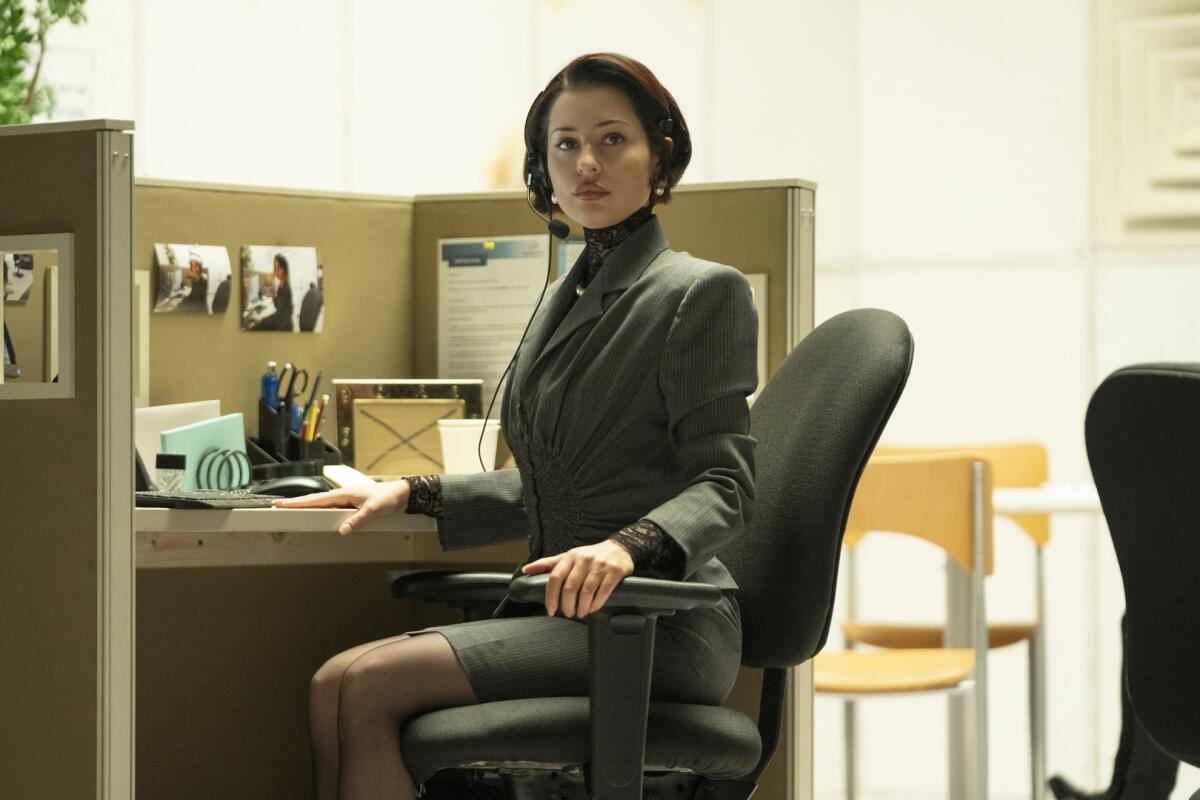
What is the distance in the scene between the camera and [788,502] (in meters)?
1.62

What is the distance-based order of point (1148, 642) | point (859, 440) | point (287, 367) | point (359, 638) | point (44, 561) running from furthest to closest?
1. point (359, 638)
2. point (287, 367)
3. point (44, 561)
4. point (859, 440)
5. point (1148, 642)

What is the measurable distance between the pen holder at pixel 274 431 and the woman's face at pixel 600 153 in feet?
2.49

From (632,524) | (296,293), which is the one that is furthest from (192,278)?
(632,524)

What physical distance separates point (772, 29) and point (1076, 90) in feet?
2.58

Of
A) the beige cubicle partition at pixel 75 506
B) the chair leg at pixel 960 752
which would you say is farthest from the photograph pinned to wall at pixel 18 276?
the chair leg at pixel 960 752

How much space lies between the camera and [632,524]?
5.05ft

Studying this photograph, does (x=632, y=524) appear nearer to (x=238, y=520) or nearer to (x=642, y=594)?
(x=642, y=594)

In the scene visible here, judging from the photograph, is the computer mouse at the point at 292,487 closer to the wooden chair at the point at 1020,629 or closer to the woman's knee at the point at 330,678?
the woman's knee at the point at 330,678

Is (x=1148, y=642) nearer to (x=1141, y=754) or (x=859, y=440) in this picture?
(x=859, y=440)

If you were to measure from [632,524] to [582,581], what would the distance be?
0.16 m

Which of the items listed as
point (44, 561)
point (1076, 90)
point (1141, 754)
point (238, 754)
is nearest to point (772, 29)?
point (1076, 90)

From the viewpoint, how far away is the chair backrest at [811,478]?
1.57 m

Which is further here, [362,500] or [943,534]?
[943,534]

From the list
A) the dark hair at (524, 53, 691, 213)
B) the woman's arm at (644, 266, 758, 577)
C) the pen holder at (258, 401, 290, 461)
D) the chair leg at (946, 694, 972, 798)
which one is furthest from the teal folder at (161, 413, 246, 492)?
the chair leg at (946, 694, 972, 798)
